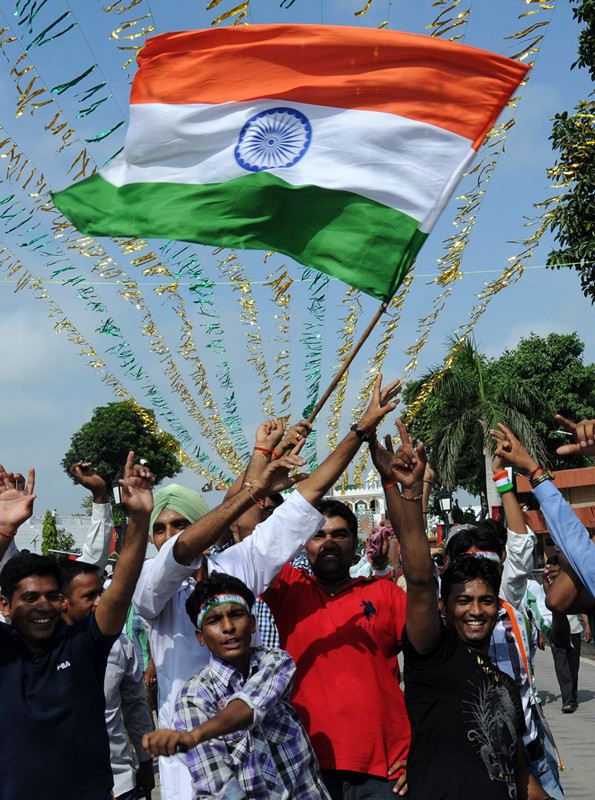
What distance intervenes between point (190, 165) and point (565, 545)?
2987 millimetres

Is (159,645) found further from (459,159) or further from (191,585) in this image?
(459,159)

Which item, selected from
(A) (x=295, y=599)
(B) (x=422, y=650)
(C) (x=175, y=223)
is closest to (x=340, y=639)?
(A) (x=295, y=599)

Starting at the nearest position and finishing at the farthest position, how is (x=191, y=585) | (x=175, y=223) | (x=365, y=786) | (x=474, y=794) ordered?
(x=474, y=794), (x=365, y=786), (x=191, y=585), (x=175, y=223)

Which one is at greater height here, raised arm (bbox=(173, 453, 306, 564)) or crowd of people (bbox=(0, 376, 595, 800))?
raised arm (bbox=(173, 453, 306, 564))

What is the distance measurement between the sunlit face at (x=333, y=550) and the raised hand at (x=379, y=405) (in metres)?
0.48

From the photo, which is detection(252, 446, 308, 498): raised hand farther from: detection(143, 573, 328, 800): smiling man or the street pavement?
the street pavement

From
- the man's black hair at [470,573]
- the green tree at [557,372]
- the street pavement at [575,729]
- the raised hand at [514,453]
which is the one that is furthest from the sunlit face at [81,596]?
the green tree at [557,372]

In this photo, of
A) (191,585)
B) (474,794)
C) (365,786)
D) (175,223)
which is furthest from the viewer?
(175,223)

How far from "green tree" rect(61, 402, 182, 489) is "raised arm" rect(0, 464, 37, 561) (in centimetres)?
6388

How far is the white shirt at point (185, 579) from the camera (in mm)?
3973

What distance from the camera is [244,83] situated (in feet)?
17.6

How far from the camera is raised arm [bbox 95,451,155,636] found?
3605 millimetres

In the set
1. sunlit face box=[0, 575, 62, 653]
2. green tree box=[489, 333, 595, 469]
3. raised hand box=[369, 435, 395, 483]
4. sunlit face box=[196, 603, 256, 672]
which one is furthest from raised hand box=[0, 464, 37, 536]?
green tree box=[489, 333, 595, 469]

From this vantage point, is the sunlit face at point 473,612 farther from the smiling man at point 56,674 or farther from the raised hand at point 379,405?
the smiling man at point 56,674
